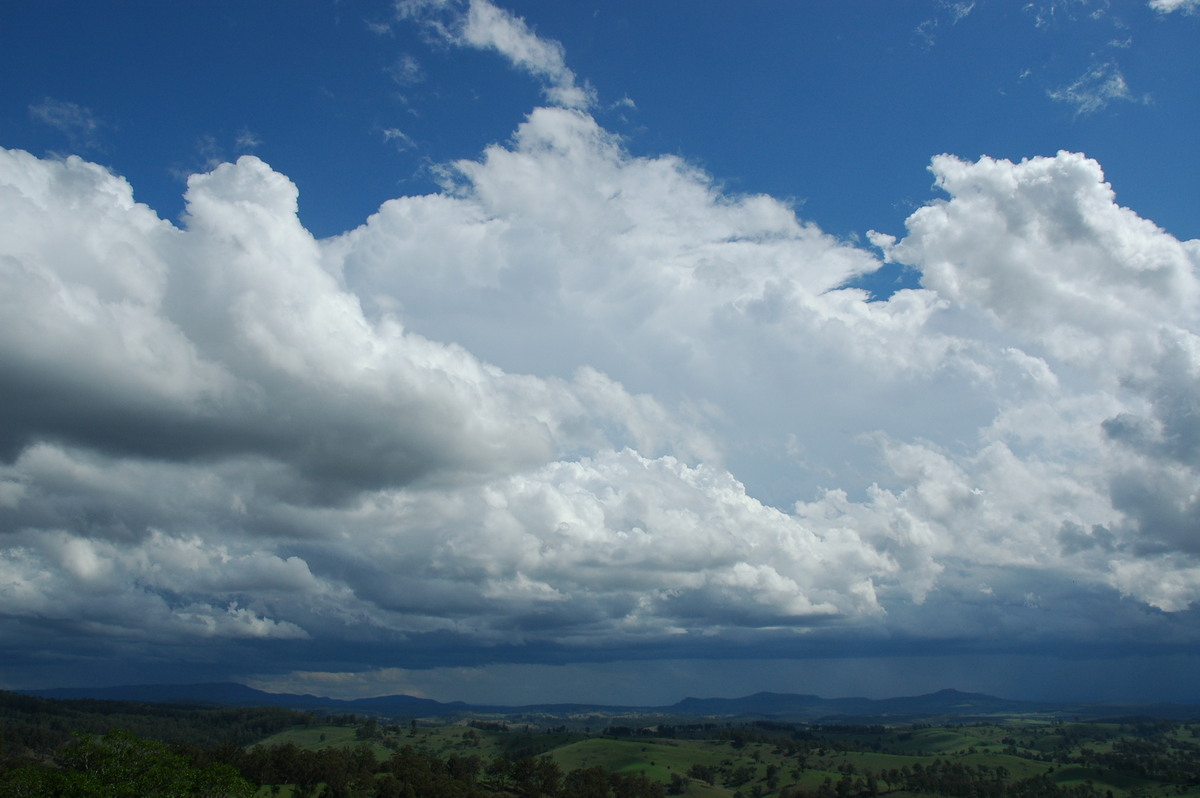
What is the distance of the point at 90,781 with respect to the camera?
100000mm

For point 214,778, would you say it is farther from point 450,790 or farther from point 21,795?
point 450,790

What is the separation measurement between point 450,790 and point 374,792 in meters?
24.7

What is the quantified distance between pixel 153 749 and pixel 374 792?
87.4 m

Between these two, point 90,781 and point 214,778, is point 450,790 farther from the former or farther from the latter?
point 90,781

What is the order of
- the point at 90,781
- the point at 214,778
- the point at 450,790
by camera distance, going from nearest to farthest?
the point at 90,781, the point at 214,778, the point at 450,790

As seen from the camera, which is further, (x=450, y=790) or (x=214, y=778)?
(x=450, y=790)

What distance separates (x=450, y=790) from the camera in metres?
189

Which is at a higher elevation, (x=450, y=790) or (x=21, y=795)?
(x=21, y=795)

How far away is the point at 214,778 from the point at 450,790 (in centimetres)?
7950

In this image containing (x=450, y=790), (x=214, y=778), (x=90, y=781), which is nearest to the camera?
(x=90, y=781)

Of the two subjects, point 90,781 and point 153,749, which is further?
point 153,749

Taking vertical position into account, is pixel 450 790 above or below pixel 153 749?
below

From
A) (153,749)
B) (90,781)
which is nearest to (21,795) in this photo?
(90,781)

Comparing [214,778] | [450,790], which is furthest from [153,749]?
[450,790]
